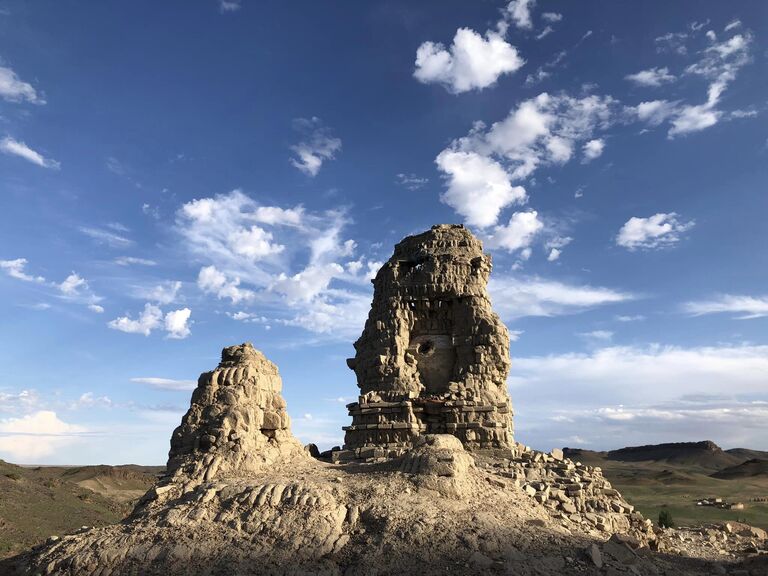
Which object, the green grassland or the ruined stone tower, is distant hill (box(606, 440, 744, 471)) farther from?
the ruined stone tower

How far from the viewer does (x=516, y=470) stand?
1580 centimetres

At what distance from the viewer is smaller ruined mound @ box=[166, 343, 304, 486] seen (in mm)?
12797

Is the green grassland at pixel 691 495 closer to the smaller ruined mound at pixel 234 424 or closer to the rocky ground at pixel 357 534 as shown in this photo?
the rocky ground at pixel 357 534

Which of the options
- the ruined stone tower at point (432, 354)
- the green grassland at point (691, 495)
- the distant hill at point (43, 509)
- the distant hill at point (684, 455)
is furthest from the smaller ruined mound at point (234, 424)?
the distant hill at point (684, 455)

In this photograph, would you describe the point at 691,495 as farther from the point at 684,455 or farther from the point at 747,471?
the point at 684,455

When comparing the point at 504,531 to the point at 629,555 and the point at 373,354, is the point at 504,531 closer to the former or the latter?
the point at 629,555

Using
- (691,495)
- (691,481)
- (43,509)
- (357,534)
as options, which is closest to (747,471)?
(691,481)

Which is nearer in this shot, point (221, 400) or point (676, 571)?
point (676, 571)

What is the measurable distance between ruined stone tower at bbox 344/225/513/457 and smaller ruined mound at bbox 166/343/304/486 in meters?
4.04

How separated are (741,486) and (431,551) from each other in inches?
2629

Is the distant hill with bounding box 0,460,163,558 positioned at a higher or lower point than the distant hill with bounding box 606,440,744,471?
lower

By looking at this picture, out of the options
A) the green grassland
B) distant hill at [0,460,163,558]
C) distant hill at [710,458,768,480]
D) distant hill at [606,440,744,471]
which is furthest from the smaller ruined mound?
distant hill at [606,440,744,471]

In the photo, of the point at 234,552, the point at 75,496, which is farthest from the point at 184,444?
the point at 75,496

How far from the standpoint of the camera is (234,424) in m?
13.4
